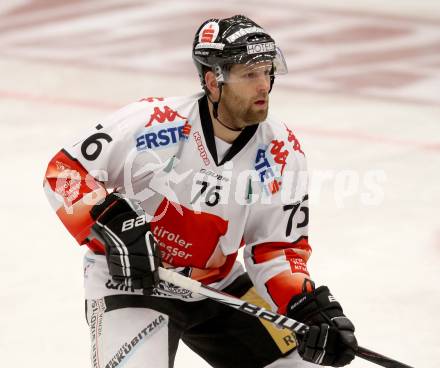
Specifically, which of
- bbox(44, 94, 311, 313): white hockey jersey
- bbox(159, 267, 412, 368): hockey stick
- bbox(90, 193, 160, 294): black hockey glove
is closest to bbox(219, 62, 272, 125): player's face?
bbox(44, 94, 311, 313): white hockey jersey

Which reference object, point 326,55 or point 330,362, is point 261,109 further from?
point 326,55

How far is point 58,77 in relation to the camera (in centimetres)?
1009

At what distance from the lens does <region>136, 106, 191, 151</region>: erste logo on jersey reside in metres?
4.47

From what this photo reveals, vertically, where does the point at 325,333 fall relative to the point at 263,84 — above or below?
below

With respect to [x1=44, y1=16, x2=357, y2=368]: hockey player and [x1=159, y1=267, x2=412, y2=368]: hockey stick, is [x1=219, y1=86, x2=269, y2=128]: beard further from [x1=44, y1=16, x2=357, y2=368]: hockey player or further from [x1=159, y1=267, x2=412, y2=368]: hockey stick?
[x1=159, y1=267, x2=412, y2=368]: hockey stick

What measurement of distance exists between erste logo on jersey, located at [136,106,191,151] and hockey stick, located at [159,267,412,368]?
19.5 inches

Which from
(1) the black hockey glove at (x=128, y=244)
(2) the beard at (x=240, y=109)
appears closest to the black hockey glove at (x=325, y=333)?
(1) the black hockey glove at (x=128, y=244)

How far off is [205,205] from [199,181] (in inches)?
3.8

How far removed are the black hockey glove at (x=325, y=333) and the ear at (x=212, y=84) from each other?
84 cm

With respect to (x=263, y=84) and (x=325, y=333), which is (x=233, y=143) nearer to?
(x=263, y=84)

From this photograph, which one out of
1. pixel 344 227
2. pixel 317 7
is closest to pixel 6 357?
pixel 344 227

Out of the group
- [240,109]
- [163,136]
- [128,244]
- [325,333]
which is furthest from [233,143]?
[325,333]

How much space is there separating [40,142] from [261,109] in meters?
4.45

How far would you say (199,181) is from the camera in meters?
4.52
